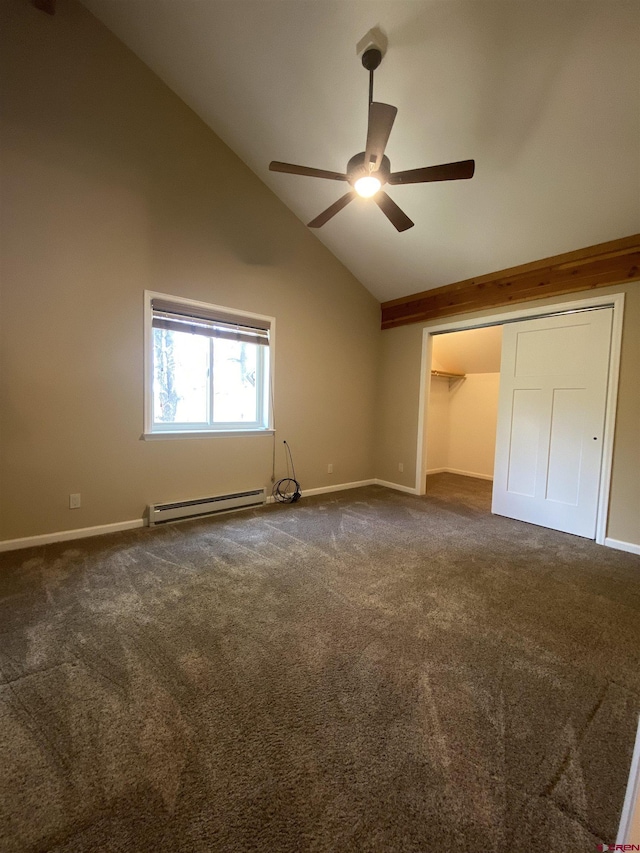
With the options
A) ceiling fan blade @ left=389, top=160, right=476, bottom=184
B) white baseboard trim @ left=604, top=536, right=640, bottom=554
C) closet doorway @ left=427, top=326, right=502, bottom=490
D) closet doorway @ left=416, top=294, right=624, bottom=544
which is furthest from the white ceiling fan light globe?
white baseboard trim @ left=604, top=536, right=640, bottom=554

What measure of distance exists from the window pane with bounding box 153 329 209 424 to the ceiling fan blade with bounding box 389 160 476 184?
228cm

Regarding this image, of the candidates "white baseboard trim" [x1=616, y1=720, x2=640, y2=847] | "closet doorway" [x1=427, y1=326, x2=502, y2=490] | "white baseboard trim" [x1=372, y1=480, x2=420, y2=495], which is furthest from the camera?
"closet doorway" [x1=427, y1=326, x2=502, y2=490]

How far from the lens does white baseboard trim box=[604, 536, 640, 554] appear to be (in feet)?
9.46

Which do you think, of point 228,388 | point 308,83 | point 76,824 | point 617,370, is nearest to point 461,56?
point 308,83

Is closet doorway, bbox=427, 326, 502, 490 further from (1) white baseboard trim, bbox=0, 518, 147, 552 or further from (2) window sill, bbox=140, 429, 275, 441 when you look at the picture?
(1) white baseboard trim, bbox=0, 518, 147, 552

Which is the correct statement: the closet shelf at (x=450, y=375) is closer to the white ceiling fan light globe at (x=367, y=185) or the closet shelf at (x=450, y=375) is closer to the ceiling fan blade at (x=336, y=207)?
the ceiling fan blade at (x=336, y=207)

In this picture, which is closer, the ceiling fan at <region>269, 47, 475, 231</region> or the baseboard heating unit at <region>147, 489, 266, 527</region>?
the ceiling fan at <region>269, 47, 475, 231</region>

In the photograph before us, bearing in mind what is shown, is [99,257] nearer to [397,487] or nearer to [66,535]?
[66,535]

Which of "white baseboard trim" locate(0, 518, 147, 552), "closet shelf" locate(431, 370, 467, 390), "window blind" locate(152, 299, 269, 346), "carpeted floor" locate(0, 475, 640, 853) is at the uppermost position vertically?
"window blind" locate(152, 299, 269, 346)

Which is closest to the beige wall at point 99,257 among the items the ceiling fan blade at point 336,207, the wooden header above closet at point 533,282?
the ceiling fan blade at point 336,207

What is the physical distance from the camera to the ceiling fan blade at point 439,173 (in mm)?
1943

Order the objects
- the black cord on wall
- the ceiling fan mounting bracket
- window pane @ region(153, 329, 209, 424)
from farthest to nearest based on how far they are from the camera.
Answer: the black cord on wall, window pane @ region(153, 329, 209, 424), the ceiling fan mounting bracket

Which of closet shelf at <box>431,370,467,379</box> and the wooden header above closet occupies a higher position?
the wooden header above closet

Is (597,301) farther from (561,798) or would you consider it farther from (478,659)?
(561,798)
